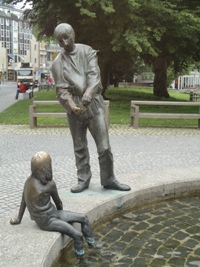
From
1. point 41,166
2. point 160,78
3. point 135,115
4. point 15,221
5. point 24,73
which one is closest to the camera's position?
point 41,166

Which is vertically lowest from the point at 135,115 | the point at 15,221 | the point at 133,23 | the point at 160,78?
the point at 15,221

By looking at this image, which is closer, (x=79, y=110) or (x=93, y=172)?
(x=79, y=110)

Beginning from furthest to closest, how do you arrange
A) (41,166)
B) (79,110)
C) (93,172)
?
(93,172) < (79,110) < (41,166)

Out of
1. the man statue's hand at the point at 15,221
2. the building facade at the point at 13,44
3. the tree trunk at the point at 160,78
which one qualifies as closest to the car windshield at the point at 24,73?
the tree trunk at the point at 160,78

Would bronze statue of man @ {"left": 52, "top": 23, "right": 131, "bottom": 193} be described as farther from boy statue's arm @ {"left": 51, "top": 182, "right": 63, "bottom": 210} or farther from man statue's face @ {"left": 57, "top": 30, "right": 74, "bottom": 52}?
boy statue's arm @ {"left": 51, "top": 182, "right": 63, "bottom": 210}

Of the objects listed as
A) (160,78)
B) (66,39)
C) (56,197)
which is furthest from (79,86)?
(160,78)

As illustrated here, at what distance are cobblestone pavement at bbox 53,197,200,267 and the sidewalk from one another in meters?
0.19

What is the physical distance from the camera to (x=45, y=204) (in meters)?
4.15

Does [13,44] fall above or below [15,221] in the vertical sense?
above

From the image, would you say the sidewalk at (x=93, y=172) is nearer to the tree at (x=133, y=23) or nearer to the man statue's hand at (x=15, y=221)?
the man statue's hand at (x=15, y=221)

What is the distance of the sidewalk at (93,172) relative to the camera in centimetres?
384

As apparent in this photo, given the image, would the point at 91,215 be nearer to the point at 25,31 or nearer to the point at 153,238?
the point at 153,238

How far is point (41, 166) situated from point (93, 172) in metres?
3.29

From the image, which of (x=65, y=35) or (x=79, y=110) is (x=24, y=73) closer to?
(x=65, y=35)
